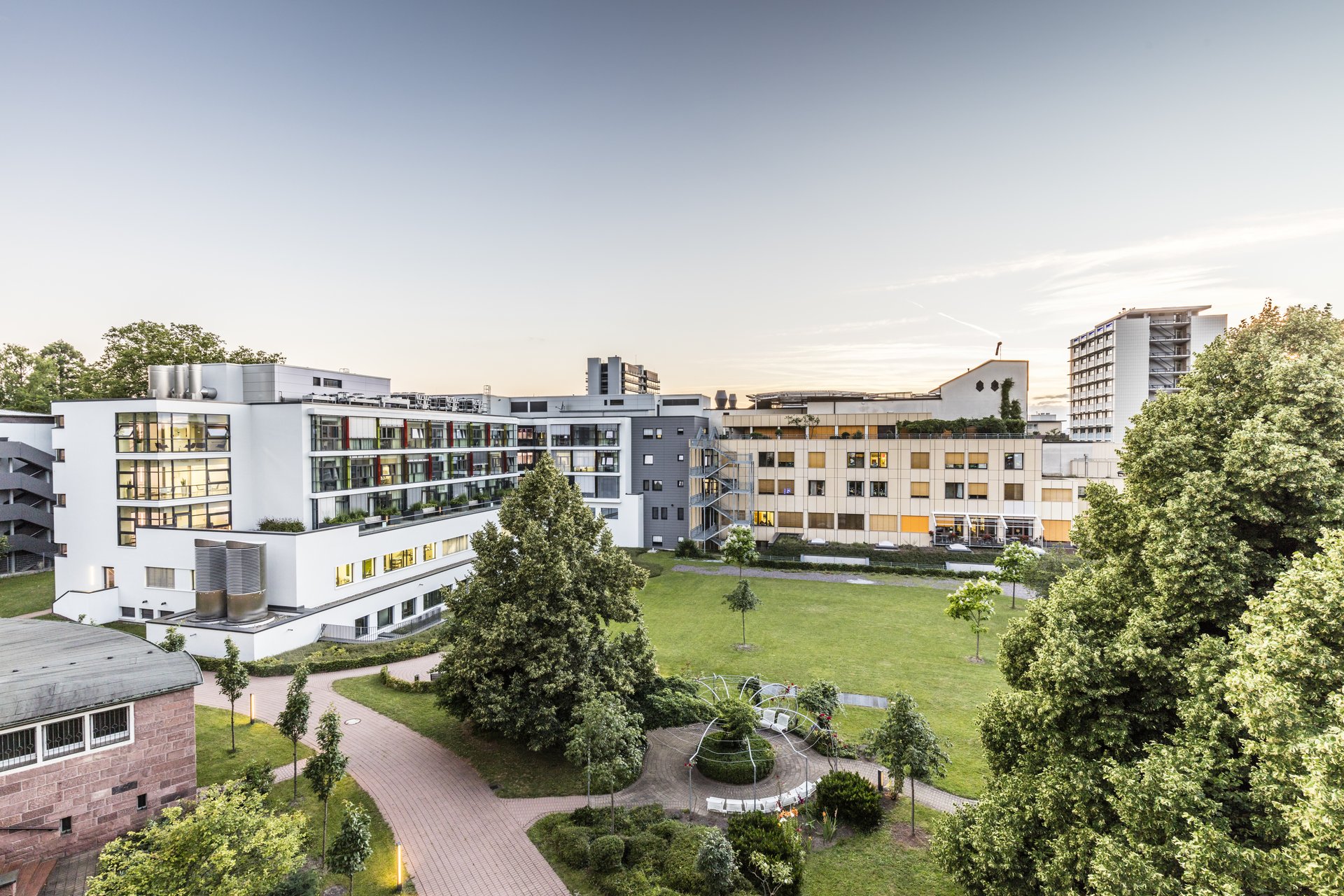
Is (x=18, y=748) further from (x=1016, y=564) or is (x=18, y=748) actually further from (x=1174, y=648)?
(x=1016, y=564)

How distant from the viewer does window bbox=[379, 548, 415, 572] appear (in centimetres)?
3753

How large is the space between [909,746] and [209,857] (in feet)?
52.9

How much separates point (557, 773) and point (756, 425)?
160 feet

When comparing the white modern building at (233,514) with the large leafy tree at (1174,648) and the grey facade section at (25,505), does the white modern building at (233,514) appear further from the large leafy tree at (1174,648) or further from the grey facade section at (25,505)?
the large leafy tree at (1174,648)

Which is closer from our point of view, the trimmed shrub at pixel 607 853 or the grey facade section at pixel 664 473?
the trimmed shrub at pixel 607 853

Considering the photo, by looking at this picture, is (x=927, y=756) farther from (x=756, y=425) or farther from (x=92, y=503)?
(x=756, y=425)

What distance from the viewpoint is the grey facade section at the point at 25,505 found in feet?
147

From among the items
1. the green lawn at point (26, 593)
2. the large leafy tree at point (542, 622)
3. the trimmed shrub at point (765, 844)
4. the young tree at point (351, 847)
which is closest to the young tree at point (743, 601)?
the large leafy tree at point (542, 622)

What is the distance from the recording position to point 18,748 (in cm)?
1452

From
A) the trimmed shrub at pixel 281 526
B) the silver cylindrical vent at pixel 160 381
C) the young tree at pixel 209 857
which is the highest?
the silver cylindrical vent at pixel 160 381

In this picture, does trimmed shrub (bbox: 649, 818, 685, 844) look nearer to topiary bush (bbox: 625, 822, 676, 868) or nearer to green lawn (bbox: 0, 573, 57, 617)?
topiary bush (bbox: 625, 822, 676, 868)

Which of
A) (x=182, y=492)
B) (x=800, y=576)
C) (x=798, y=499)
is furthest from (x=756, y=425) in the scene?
(x=182, y=492)

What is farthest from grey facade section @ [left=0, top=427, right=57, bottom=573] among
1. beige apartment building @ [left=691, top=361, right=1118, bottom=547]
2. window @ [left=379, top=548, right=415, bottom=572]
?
beige apartment building @ [left=691, top=361, right=1118, bottom=547]

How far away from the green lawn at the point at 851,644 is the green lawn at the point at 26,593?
121ft
